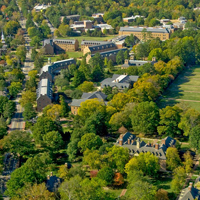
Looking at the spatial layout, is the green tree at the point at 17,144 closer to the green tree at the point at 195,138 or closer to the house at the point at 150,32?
the green tree at the point at 195,138

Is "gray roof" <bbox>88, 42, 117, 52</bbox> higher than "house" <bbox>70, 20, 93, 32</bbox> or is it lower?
lower

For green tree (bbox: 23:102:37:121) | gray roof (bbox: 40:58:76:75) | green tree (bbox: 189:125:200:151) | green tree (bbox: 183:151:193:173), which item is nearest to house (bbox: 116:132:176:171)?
green tree (bbox: 189:125:200:151)

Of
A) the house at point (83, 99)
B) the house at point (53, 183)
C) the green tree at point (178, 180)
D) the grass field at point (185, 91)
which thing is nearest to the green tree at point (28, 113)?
the house at point (83, 99)

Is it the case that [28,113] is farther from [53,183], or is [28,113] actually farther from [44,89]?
[53,183]

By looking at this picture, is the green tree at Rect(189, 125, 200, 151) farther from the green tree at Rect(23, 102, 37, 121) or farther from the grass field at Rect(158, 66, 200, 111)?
the green tree at Rect(23, 102, 37, 121)

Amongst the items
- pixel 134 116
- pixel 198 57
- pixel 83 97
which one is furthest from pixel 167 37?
pixel 134 116

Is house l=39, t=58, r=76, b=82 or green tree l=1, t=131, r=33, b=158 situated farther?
house l=39, t=58, r=76, b=82
